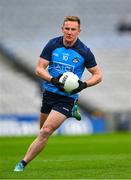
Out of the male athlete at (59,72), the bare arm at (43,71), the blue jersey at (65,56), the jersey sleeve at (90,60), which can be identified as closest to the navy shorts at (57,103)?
the male athlete at (59,72)

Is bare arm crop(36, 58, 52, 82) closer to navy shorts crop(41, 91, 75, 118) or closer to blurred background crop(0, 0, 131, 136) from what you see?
navy shorts crop(41, 91, 75, 118)

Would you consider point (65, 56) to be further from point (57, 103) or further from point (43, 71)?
point (57, 103)

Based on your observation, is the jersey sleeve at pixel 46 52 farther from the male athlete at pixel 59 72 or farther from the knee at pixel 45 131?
the knee at pixel 45 131

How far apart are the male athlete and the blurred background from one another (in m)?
19.0

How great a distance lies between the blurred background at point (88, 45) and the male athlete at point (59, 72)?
18991 millimetres

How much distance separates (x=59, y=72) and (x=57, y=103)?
0.51 metres

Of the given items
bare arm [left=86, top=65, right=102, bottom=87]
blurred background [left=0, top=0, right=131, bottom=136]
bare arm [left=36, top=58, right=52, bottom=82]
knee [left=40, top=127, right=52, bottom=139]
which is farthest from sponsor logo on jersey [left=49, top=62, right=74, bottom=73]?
blurred background [left=0, top=0, right=131, bottom=136]

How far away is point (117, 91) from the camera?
37031 mm

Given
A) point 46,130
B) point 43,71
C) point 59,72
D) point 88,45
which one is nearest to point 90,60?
point 59,72

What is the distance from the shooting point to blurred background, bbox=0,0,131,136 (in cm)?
3359

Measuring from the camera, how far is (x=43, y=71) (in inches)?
480

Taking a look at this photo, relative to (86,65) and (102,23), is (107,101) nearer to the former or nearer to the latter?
(102,23)

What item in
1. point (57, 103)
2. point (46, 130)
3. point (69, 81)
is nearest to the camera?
point (69, 81)

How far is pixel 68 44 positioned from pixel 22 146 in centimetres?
1075
